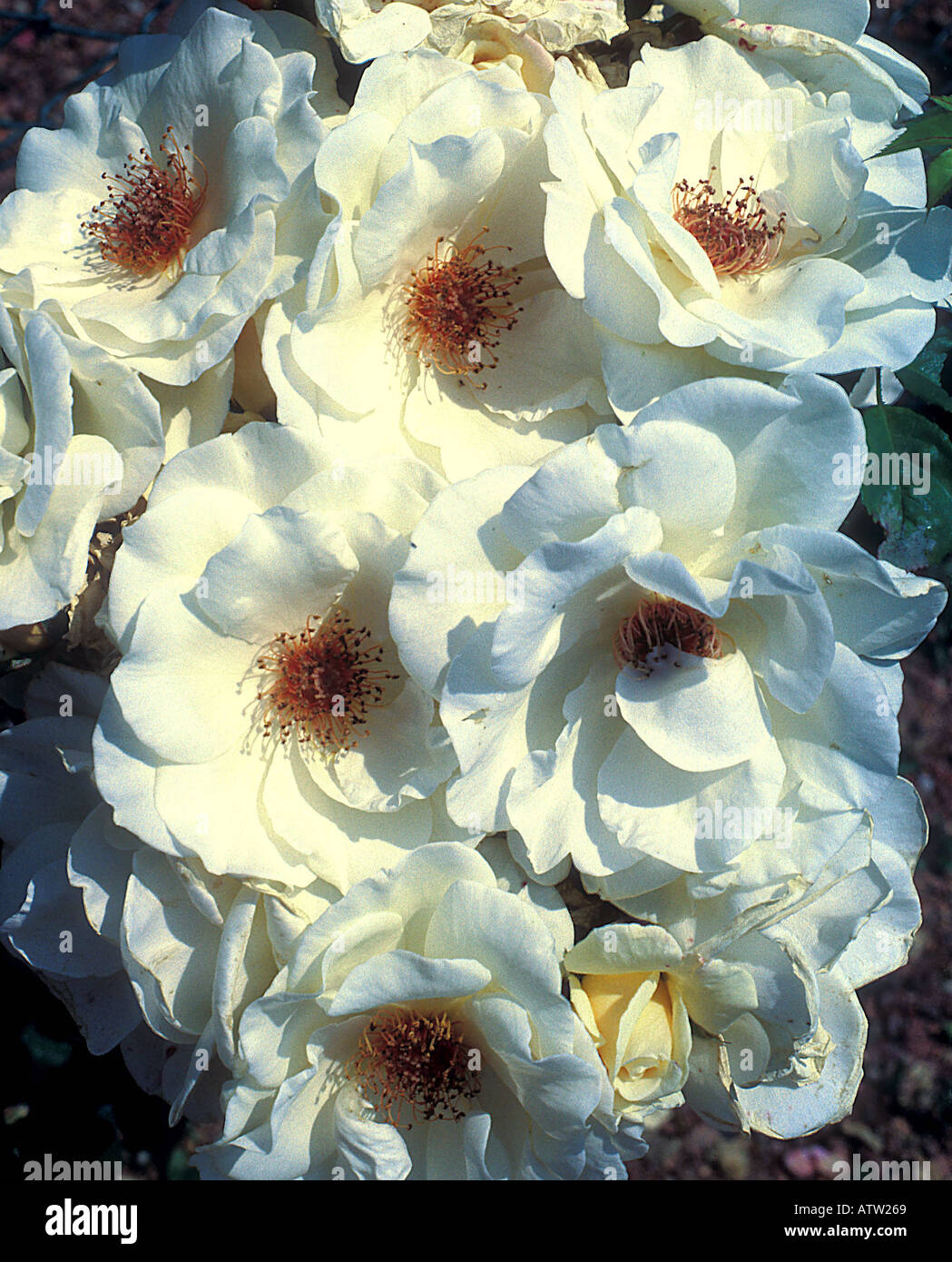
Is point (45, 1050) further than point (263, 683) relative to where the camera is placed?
Yes

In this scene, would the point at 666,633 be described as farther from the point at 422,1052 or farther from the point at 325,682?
the point at 422,1052

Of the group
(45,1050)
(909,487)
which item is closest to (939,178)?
(909,487)

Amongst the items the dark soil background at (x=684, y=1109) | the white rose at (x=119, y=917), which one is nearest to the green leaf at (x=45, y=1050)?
the dark soil background at (x=684, y=1109)

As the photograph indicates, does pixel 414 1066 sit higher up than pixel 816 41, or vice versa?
pixel 816 41

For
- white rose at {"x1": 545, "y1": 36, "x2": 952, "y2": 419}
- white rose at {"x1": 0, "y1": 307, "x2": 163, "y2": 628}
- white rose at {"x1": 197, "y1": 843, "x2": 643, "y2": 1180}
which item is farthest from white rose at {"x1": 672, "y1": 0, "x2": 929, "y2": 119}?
white rose at {"x1": 197, "y1": 843, "x2": 643, "y2": 1180}

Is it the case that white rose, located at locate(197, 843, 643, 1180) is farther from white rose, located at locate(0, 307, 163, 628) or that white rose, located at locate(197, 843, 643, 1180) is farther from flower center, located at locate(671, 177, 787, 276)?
flower center, located at locate(671, 177, 787, 276)

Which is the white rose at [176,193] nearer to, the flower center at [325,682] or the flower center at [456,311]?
the flower center at [456,311]
